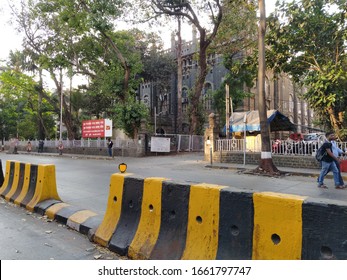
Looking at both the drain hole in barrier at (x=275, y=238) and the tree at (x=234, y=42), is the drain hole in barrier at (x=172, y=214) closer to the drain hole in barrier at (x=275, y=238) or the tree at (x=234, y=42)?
the drain hole in barrier at (x=275, y=238)

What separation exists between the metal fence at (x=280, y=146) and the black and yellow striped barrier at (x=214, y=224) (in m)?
11.9

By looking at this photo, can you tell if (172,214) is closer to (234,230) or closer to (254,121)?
(234,230)

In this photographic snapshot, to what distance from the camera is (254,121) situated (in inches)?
682

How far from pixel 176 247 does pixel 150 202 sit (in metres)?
0.62

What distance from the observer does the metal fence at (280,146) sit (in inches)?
552

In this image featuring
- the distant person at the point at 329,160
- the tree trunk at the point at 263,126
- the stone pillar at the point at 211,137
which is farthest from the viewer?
the stone pillar at the point at 211,137

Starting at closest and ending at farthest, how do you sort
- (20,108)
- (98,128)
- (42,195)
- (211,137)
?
1. (42,195)
2. (211,137)
3. (98,128)
4. (20,108)

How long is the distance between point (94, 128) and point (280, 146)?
18.3 metres

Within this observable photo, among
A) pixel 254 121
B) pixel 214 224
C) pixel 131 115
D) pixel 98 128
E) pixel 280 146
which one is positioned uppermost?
pixel 131 115

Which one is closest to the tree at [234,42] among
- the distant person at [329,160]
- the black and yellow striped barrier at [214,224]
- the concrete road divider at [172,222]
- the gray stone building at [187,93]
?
the gray stone building at [187,93]

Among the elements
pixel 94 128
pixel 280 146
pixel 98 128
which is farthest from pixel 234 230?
pixel 94 128

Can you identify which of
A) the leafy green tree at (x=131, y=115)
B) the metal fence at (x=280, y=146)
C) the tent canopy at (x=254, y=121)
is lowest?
the metal fence at (x=280, y=146)

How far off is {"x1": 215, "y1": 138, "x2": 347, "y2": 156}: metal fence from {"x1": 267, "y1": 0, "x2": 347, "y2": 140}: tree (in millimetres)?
1532
